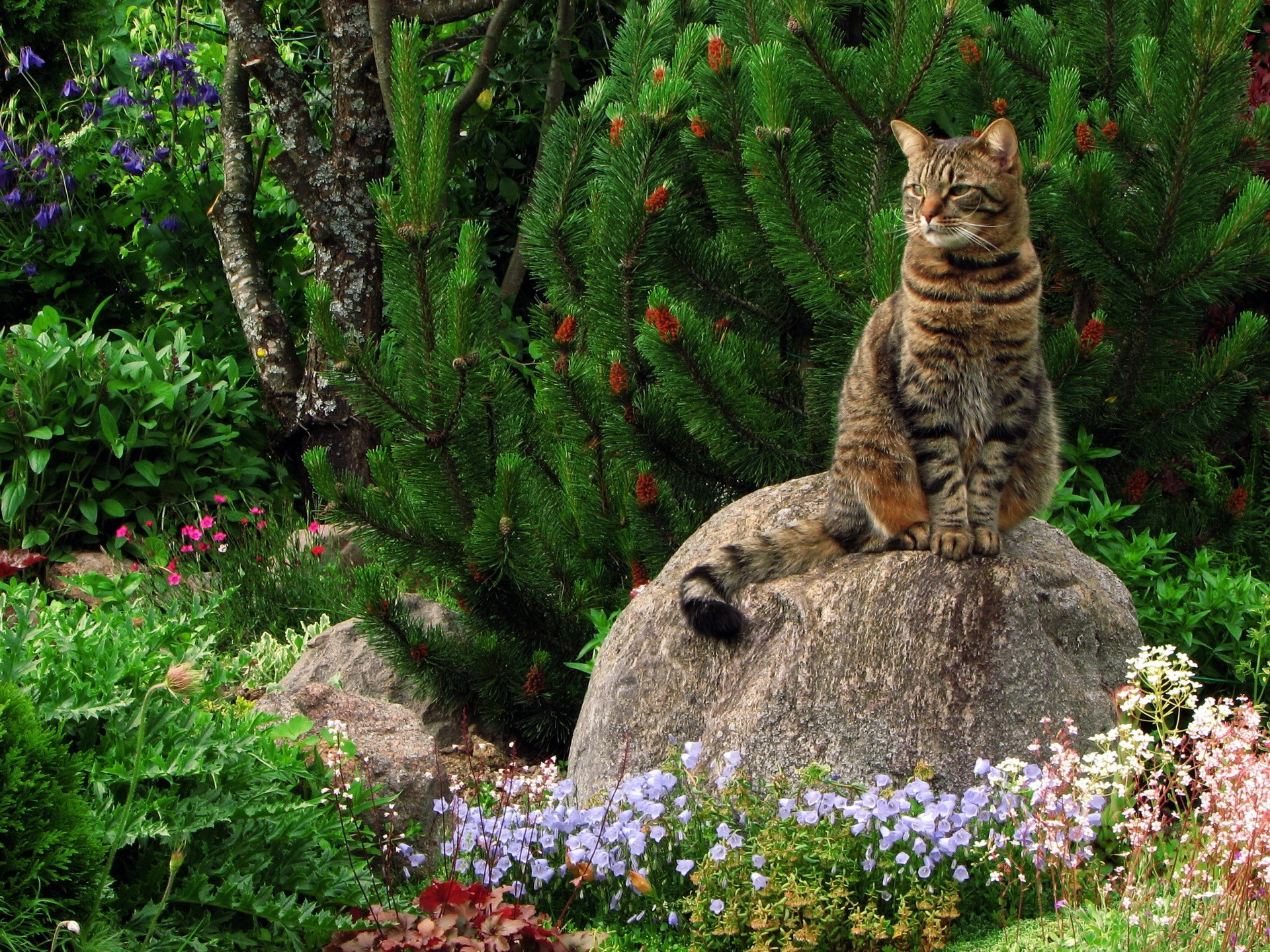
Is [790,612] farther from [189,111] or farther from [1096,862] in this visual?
[189,111]

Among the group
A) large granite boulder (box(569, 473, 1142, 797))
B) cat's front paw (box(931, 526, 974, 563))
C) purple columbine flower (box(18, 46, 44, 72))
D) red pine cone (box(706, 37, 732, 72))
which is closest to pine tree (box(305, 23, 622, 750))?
large granite boulder (box(569, 473, 1142, 797))

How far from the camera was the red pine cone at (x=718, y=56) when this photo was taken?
5059 millimetres

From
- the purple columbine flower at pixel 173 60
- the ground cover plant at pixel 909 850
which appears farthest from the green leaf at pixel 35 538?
the ground cover plant at pixel 909 850

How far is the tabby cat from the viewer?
13.9 feet

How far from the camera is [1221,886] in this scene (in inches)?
111

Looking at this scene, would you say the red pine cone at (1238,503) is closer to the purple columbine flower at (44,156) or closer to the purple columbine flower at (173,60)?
the purple columbine flower at (173,60)

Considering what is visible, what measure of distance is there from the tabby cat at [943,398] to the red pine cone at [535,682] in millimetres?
1285

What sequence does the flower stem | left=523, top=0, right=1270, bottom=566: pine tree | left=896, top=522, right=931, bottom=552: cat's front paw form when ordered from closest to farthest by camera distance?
the flower stem, left=896, top=522, right=931, bottom=552: cat's front paw, left=523, top=0, right=1270, bottom=566: pine tree

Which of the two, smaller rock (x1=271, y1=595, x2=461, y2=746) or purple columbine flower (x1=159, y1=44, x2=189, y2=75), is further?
purple columbine flower (x1=159, y1=44, x2=189, y2=75)

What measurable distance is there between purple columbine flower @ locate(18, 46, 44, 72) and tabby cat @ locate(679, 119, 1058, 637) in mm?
6890

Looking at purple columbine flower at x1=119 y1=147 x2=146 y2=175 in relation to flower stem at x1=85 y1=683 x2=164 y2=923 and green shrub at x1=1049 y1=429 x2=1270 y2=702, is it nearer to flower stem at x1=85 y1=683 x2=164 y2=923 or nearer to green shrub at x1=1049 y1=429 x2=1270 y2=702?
green shrub at x1=1049 y1=429 x2=1270 y2=702

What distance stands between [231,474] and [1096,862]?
5754 millimetres

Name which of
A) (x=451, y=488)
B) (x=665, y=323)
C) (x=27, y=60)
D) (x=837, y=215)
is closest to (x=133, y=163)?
(x=27, y=60)

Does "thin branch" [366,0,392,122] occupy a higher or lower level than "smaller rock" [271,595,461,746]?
higher
